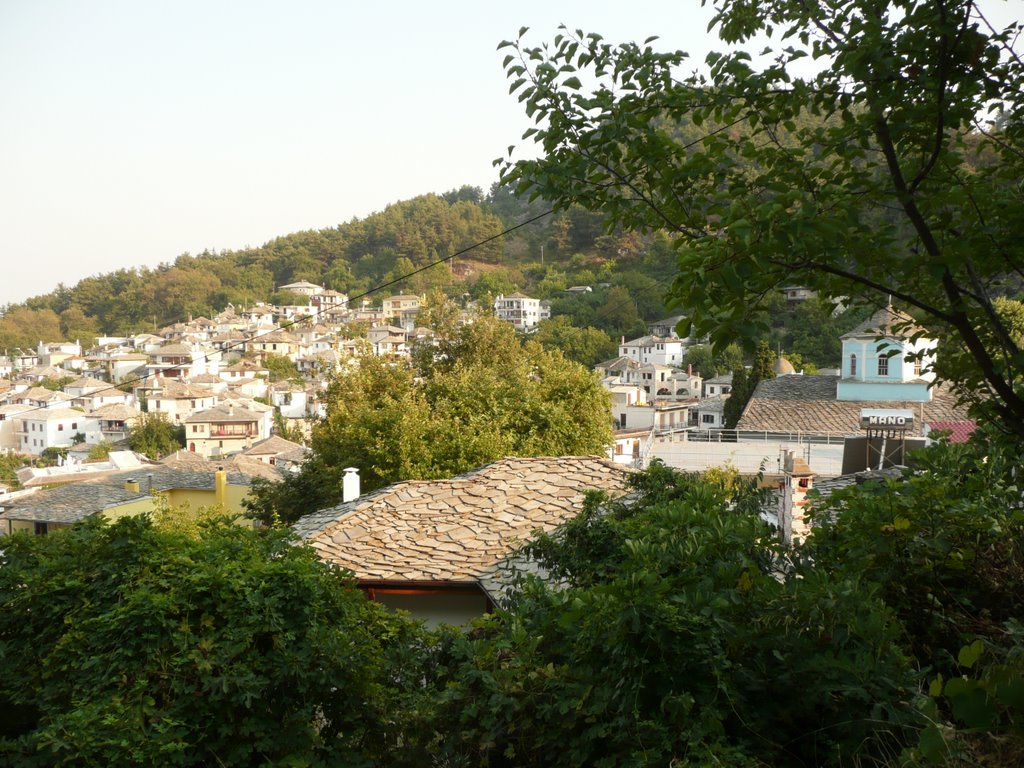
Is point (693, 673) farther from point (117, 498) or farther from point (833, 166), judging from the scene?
point (117, 498)

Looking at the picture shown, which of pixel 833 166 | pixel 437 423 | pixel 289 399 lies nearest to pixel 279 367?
pixel 289 399

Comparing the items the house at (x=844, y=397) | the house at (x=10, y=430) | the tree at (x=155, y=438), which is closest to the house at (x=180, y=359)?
the house at (x=10, y=430)

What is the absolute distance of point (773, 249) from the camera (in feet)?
9.63

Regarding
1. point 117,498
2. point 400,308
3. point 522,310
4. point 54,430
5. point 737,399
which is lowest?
point 54,430

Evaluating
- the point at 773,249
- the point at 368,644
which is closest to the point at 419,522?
the point at 368,644

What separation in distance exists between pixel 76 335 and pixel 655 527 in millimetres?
140294

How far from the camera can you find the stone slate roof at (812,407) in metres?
29.9

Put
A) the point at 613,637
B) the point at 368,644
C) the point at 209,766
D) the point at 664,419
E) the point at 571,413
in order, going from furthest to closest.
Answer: the point at 664,419 < the point at 571,413 < the point at 368,644 < the point at 209,766 < the point at 613,637

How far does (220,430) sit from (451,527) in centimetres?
5776

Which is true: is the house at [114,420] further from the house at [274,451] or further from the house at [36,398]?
the house at [274,451]

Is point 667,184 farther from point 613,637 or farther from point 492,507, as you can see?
point 492,507

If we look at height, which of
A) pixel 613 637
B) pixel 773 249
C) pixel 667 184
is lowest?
pixel 613 637

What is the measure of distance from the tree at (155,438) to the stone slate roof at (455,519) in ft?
183

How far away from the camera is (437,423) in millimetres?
15875
